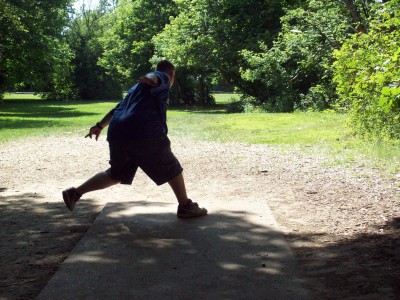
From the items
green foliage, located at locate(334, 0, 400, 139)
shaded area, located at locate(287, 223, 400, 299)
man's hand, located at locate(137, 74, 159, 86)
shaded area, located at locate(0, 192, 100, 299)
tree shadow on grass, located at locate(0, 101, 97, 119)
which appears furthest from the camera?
tree shadow on grass, located at locate(0, 101, 97, 119)

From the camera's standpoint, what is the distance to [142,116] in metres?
5.13

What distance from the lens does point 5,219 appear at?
5918 millimetres

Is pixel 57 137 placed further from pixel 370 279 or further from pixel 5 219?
pixel 370 279

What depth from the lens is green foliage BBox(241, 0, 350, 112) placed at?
75.6 feet

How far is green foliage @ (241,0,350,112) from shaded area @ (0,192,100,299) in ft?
54.2

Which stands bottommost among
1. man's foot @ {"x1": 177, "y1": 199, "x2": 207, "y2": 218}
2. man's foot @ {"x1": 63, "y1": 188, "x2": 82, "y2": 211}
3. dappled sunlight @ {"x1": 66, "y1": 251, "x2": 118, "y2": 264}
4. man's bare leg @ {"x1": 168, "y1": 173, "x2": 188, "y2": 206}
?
dappled sunlight @ {"x1": 66, "y1": 251, "x2": 118, "y2": 264}

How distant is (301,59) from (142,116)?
68.3 ft

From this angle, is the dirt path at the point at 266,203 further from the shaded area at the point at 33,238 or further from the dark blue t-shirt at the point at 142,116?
the dark blue t-shirt at the point at 142,116

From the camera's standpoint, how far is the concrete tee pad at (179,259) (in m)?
3.64

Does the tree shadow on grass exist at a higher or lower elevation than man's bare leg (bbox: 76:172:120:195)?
lower

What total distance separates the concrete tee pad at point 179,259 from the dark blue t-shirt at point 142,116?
87 cm

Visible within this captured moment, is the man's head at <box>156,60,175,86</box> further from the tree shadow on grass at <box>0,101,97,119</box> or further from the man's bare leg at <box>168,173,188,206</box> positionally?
the tree shadow on grass at <box>0,101,97,119</box>

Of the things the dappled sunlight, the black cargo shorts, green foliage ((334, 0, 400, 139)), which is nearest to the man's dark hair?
the black cargo shorts

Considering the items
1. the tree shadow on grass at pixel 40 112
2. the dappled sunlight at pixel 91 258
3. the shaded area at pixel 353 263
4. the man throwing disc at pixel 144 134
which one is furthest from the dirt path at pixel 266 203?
the tree shadow on grass at pixel 40 112
